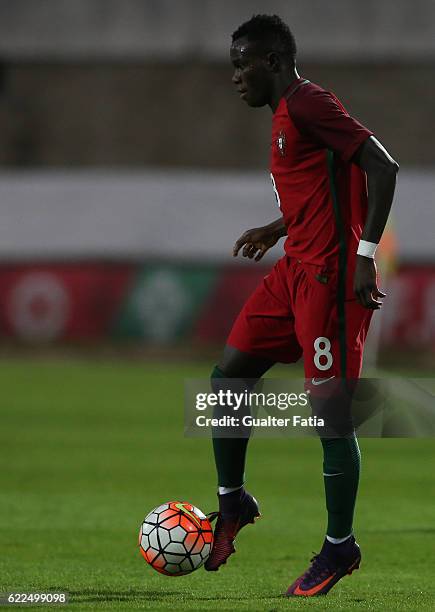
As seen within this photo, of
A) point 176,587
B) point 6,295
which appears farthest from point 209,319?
point 176,587

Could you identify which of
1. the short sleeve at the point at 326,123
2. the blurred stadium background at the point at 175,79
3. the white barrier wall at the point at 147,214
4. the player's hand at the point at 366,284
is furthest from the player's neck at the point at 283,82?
the blurred stadium background at the point at 175,79

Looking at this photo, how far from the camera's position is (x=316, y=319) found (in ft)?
18.6

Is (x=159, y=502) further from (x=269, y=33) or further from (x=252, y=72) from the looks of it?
(x=269, y=33)

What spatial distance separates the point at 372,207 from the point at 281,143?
1.73ft

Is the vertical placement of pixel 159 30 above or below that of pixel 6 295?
above

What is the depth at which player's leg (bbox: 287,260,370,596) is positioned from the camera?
5656mm

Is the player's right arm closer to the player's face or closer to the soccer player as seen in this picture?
the soccer player

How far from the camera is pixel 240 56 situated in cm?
579

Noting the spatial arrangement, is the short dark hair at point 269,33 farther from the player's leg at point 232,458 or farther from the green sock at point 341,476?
the green sock at point 341,476

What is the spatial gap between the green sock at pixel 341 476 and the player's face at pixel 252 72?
1.50m

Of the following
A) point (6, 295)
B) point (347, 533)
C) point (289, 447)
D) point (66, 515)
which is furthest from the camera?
point (6, 295)

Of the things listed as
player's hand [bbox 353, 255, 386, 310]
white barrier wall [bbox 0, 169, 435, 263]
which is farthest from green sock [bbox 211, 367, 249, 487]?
white barrier wall [bbox 0, 169, 435, 263]

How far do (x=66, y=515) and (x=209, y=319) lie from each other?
664 inches

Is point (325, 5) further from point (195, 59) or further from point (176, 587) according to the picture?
point (176, 587)
